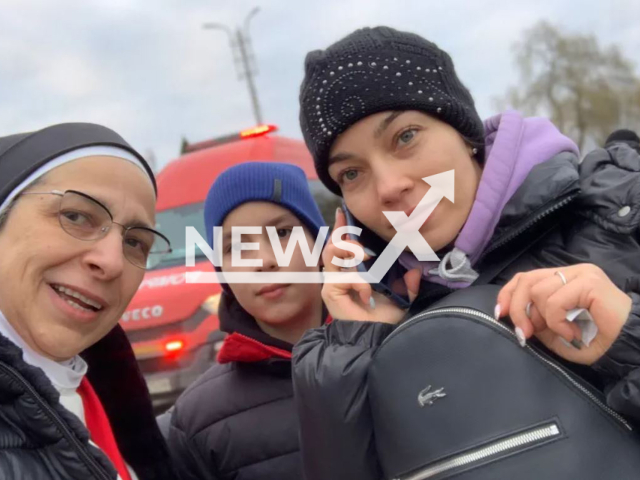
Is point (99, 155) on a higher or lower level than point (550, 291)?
higher

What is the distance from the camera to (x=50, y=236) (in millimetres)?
1561

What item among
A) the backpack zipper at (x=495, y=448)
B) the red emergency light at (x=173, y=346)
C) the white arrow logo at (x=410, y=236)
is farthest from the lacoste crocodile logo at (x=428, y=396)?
the red emergency light at (x=173, y=346)

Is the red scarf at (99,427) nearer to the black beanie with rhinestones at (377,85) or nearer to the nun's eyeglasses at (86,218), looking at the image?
the nun's eyeglasses at (86,218)

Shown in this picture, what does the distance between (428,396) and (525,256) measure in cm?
38

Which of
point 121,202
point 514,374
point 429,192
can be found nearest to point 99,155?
point 121,202

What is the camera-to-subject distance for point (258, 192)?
2.34 meters

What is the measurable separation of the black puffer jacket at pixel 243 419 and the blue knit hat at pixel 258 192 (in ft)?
1.17

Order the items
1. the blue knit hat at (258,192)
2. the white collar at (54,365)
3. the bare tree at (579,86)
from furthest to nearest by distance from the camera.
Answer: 1. the bare tree at (579,86)
2. the blue knit hat at (258,192)
3. the white collar at (54,365)

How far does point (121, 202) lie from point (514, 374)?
1.09 m

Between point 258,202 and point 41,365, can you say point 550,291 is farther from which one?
point 258,202

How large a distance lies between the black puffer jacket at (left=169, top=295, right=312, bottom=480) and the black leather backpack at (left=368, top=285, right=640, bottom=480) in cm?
79

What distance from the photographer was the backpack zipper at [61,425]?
1388 millimetres

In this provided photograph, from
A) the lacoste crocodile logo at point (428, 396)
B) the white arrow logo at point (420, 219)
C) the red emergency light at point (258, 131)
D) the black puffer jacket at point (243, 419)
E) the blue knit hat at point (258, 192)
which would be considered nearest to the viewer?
the lacoste crocodile logo at point (428, 396)

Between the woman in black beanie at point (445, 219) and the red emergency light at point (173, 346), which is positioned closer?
the woman in black beanie at point (445, 219)
